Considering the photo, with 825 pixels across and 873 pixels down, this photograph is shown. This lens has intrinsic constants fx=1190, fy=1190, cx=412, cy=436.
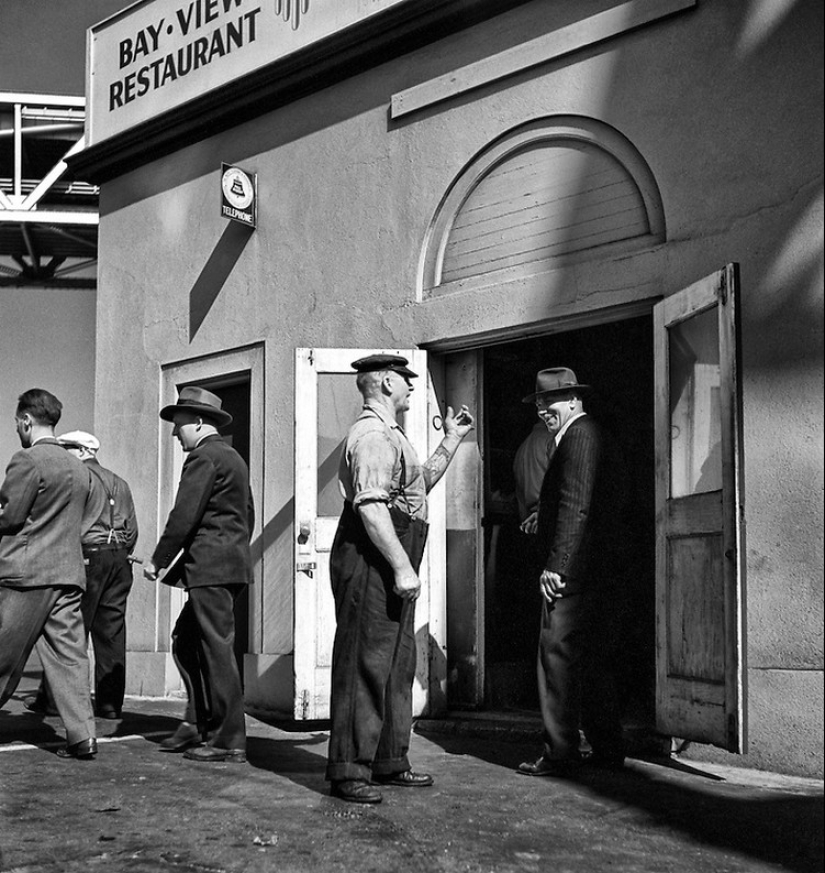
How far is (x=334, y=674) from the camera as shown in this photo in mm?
5391

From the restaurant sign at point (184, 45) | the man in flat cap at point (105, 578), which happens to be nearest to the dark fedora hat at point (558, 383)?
the restaurant sign at point (184, 45)

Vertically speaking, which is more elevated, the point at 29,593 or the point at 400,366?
the point at 400,366

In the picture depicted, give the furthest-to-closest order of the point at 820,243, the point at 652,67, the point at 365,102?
1. the point at 365,102
2. the point at 652,67
3. the point at 820,243

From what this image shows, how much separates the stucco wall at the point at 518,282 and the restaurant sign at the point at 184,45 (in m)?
0.49

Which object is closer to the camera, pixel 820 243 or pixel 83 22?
pixel 820 243

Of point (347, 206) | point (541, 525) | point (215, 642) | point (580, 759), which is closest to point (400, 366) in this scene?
point (541, 525)

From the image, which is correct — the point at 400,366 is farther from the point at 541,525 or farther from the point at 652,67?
the point at 652,67

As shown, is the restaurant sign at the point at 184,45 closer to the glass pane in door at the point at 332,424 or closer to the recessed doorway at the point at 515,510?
the glass pane in door at the point at 332,424

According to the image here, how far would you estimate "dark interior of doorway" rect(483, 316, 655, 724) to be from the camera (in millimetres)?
8336

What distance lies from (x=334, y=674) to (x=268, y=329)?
4271 mm

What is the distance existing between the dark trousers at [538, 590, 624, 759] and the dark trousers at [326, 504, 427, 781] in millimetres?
895

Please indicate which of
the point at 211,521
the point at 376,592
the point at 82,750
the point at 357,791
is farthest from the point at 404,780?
the point at 82,750

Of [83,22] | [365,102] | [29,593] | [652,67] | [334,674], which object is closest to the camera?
[334,674]

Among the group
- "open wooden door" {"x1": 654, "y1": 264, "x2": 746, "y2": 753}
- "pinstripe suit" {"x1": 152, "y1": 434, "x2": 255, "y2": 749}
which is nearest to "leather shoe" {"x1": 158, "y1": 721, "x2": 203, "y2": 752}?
"pinstripe suit" {"x1": 152, "y1": 434, "x2": 255, "y2": 749}
